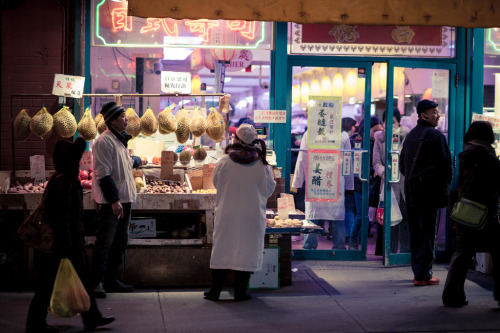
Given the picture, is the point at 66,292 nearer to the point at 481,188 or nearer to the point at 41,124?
the point at 41,124

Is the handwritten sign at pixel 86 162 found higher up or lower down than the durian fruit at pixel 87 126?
lower down

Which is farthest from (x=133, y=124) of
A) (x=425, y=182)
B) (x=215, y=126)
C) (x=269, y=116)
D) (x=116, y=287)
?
(x=425, y=182)

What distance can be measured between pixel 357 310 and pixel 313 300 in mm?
603

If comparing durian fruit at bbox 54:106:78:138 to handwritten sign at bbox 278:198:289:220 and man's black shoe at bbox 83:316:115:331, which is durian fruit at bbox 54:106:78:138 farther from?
man's black shoe at bbox 83:316:115:331

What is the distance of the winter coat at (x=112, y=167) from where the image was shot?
7055 mm

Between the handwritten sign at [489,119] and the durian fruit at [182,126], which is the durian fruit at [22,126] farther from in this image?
the handwritten sign at [489,119]

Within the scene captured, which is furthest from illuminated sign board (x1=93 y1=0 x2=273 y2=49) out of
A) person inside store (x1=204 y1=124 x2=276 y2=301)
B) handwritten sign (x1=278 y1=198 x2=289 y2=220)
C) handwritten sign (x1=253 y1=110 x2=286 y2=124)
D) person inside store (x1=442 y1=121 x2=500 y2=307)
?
person inside store (x1=442 y1=121 x2=500 y2=307)

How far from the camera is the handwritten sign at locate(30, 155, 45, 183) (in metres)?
8.14

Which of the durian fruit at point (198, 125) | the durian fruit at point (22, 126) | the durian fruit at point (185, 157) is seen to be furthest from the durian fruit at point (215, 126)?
the durian fruit at point (22, 126)

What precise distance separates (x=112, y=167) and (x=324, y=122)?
3366 mm

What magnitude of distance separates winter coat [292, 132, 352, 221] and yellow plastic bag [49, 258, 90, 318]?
4.39 meters

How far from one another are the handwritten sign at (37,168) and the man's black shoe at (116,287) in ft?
5.50

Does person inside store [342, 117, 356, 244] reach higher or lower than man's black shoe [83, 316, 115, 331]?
higher

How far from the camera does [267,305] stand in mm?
7023
